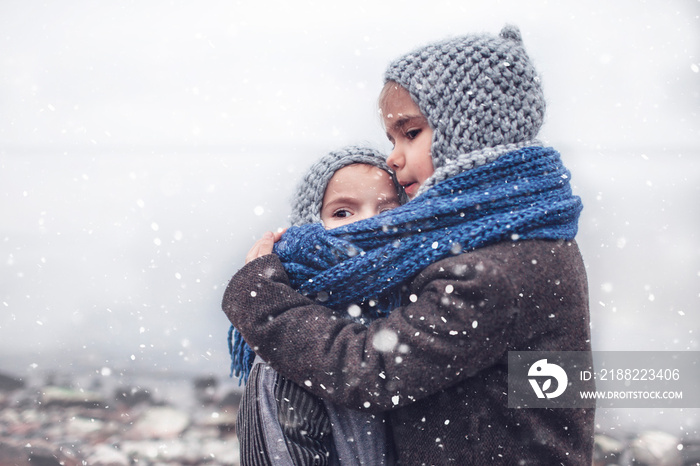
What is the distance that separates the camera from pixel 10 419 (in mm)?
2980

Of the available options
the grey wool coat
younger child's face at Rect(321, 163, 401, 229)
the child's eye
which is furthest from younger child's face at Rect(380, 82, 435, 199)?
the grey wool coat

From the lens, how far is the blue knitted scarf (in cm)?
114

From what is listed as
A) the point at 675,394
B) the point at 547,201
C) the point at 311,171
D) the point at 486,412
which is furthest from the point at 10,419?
the point at 675,394

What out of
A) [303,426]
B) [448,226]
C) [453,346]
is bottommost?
[303,426]

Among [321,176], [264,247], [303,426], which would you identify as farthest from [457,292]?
[321,176]

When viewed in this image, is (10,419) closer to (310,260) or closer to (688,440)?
(310,260)

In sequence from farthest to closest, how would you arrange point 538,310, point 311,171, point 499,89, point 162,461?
1. point 162,461
2. point 311,171
3. point 499,89
4. point 538,310

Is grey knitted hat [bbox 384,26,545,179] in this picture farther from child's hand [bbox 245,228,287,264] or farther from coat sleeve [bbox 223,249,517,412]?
child's hand [bbox 245,228,287,264]

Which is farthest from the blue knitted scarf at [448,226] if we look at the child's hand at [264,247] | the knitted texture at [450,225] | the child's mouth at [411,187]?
the child's mouth at [411,187]

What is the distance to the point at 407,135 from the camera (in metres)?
1.47

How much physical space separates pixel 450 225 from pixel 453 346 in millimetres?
302

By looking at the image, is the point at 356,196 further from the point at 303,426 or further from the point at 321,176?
the point at 303,426

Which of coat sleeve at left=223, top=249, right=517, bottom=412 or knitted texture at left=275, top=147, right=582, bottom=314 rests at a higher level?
knitted texture at left=275, top=147, right=582, bottom=314

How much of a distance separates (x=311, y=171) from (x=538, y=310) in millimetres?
946
